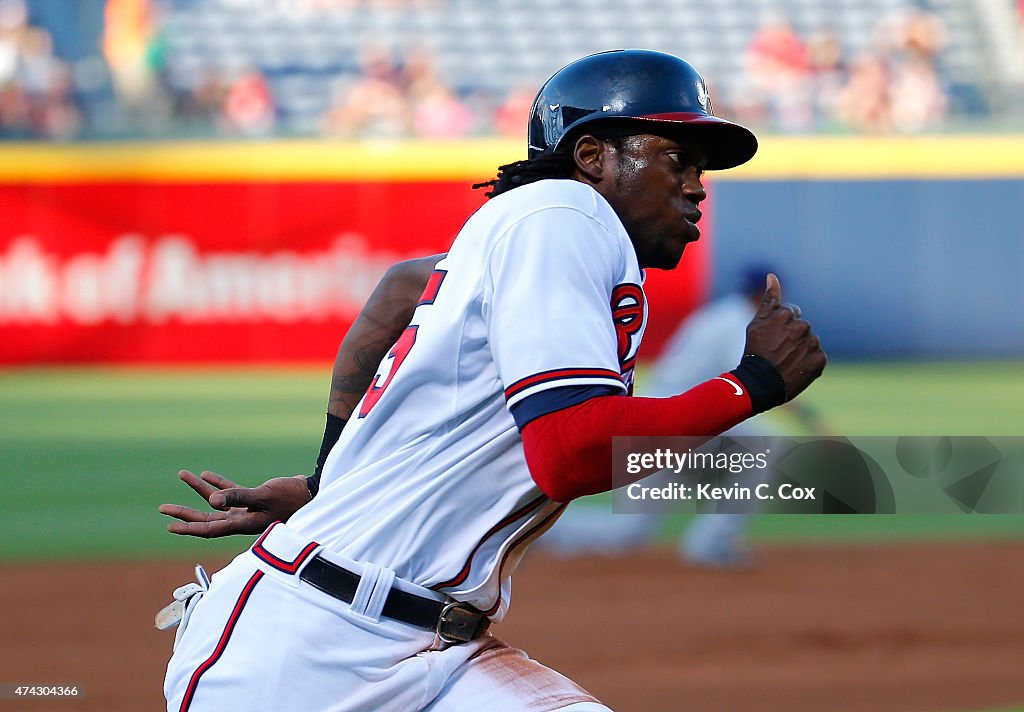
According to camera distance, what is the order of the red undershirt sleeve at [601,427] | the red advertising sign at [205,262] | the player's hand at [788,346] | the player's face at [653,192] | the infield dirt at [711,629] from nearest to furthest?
A: the red undershirt sleeve at [601,427] → the player's hand at [788,346] → the player's face at [653,192] → the infield dirt at [711,629] → the red advertising sign at [205,262]

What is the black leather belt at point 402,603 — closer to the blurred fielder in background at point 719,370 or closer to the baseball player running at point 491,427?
the baseball player running at point 491,427

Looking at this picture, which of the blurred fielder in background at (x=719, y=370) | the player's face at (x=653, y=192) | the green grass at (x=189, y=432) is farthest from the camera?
the green grass at (x=189, y=432)

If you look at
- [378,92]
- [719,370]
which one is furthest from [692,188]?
[378,92]

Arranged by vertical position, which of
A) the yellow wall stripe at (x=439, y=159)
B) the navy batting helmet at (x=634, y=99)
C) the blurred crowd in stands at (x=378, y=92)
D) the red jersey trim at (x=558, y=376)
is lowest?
the red jersey trim at (x=558, y=376)

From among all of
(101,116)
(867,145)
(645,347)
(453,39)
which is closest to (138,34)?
(101,116)

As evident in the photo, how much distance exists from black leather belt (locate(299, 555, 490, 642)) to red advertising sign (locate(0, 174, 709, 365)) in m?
14.9

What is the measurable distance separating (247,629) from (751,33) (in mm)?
19378

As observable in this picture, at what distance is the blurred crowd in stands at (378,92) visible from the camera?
17672 millimetres

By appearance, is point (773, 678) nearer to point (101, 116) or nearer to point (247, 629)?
point (247, 629)

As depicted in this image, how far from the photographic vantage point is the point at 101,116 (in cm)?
1775

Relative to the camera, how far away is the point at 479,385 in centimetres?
226

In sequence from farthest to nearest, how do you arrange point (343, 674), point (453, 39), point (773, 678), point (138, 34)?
1. point (453, 39)
2. point (138, 34)
3. point (773, 678)
4. point (343, 674)

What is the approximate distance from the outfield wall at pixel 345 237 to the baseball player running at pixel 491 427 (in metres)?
14.9

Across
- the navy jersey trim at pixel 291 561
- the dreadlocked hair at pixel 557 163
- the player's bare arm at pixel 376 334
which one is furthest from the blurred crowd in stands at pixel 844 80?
the navy jersey trim at pixel 291 561
